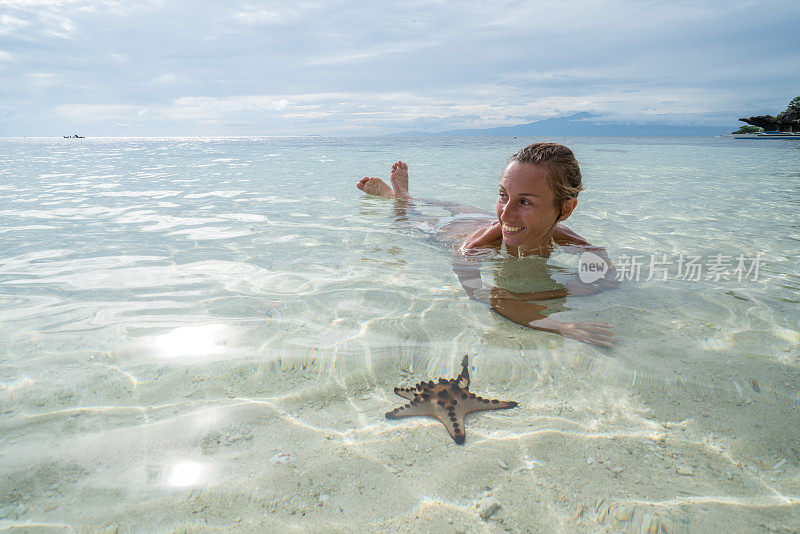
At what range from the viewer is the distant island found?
181 ft

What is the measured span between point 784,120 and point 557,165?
7402 centimetres

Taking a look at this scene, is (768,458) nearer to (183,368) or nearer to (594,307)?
(594,307)

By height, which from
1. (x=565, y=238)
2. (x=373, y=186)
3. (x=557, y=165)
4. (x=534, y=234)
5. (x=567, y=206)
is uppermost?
(x=557, y=165)

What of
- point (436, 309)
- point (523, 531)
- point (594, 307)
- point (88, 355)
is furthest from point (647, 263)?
point (88, 355)

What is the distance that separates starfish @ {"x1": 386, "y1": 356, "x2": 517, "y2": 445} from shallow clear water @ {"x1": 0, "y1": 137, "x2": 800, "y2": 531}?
5 cm

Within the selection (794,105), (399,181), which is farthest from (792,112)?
(399,181)

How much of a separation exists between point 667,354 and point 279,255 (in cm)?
336

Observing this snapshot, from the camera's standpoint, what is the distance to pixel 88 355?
2414 mm

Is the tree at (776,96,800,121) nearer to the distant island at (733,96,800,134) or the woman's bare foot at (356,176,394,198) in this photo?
the distant island at (733,96,800,134)

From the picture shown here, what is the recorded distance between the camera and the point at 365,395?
2.12m

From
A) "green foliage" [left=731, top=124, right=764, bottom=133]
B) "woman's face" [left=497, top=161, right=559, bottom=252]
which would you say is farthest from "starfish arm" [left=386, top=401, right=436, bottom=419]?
"green foliage" [left=731, top=124, right=764, bottom=133]

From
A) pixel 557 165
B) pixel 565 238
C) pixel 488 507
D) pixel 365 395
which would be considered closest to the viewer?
pixel 488 507

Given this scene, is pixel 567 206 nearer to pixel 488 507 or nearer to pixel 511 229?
pixel 511 229

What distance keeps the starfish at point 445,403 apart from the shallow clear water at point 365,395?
0.05m
